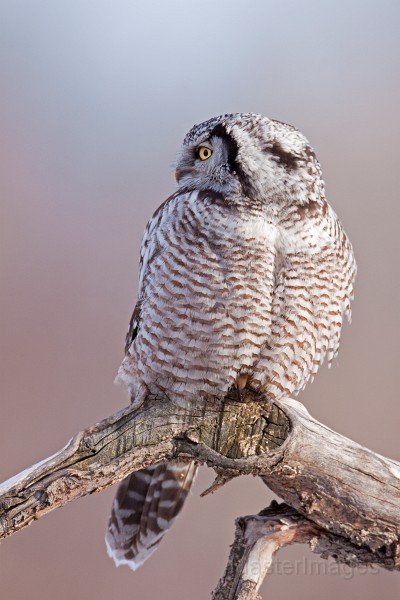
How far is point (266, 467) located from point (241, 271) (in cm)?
64

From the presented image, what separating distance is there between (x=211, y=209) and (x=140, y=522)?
1.31 metres

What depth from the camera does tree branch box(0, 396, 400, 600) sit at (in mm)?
2422

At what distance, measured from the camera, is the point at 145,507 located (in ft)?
9.86

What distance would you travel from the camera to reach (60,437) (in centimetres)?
383

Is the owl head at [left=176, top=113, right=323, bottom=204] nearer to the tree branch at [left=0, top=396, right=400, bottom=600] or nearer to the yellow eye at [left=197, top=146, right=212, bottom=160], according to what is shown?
the yellow eye at [left=197, top=146, right=212, bottom=160]

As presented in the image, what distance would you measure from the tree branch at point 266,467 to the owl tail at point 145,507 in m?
0.45

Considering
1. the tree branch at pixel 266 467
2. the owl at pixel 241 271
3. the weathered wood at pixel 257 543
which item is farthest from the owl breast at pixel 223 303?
the weathered wood at pixel 257 543

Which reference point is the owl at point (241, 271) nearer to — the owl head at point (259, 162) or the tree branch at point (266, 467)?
the owl head at point (259, 162)

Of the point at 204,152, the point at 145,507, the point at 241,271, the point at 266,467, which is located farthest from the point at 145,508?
the point at 204,152

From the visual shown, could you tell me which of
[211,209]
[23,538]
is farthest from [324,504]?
[23,538]

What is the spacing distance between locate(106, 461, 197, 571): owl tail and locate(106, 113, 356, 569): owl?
0.48 meters

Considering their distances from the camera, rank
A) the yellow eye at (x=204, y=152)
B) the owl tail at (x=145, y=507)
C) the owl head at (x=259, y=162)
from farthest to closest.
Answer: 1. the owl tail at (x=145, y=507)
2. the yellow eye at (x=204, y=152)
3. the owl head at (x=259, y=162)

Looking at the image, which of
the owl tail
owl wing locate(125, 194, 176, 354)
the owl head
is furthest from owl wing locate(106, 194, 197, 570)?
the owl head

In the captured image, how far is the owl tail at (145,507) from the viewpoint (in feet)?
9.83
